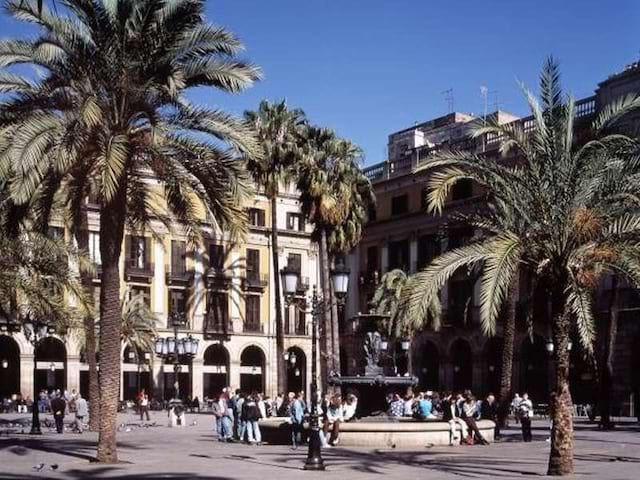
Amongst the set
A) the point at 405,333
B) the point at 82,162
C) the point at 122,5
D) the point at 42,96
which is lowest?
the point at 405,333

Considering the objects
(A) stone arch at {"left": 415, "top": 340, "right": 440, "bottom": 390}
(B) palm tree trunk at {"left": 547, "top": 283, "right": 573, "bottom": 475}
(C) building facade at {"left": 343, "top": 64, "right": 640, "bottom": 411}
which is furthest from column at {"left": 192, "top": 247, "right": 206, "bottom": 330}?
(B) palm tree trunk at {"left": 547, "top": 283, "right": 573, "bottom": 475}

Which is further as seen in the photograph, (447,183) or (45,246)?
(45,246)

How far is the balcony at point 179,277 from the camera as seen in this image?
61344mm

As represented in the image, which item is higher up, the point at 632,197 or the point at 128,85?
the point at 128,85

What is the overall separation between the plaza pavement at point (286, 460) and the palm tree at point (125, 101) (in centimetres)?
167

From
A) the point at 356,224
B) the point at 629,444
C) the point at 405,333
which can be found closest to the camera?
the point at 629,444

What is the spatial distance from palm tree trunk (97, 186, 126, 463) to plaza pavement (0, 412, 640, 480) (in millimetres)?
617

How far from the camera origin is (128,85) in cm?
1883

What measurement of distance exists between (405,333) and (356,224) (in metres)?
9.96

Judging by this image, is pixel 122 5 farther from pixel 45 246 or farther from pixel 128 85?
pixel 45 246

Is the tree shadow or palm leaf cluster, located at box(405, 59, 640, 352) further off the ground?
palm leaf cluster, located at box(405, 59, 640, 352)

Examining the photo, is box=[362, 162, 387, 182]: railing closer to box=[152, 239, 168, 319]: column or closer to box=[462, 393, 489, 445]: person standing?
box=[152, 239, 168, 319]: column

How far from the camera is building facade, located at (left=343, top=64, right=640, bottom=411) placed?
46500 mm

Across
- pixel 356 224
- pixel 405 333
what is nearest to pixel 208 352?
pixel 405 333
